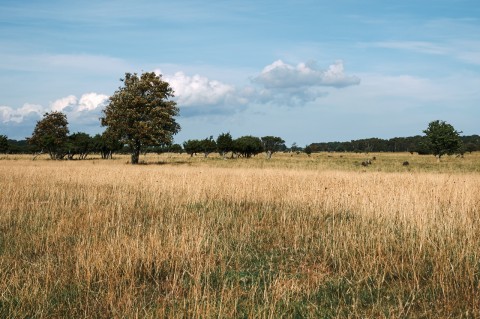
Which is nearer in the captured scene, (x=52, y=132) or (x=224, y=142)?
(x=52, y=132)

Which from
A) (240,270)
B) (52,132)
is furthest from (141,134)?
(240,270)

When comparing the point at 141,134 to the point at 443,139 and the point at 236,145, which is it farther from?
the point at 443,139

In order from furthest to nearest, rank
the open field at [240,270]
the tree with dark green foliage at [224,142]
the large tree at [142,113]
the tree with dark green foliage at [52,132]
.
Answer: the tree with dark green foliage at [224,142] < the tree with dark green foliage at [52,132] < the large tree at [142,113] < the open field at [240,270]

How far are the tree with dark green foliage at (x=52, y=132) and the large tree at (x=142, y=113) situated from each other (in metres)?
24.2

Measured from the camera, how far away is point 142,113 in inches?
1807

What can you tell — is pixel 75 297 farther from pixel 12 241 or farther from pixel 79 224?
pixel 79 224

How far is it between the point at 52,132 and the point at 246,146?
43.9 m

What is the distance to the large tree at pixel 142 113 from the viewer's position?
4431 cm

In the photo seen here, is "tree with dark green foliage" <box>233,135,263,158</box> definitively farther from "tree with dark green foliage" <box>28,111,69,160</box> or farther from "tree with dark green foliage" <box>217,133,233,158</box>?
"tree with dark green foliage" <box>28,111,69,160</box>

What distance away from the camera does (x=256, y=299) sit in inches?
191

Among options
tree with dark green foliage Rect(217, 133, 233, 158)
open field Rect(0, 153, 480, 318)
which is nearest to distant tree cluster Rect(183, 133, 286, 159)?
tree with dark green foliage Rect(217, 133, 233, 158)

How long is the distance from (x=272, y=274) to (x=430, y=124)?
78.6 meters

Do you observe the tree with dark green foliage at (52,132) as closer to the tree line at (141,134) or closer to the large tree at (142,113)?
the tree line at (141,134)

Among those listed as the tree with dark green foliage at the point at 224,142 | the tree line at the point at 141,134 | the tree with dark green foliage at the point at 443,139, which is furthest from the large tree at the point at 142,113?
the tree with dark green foliage at the point at 443,139
